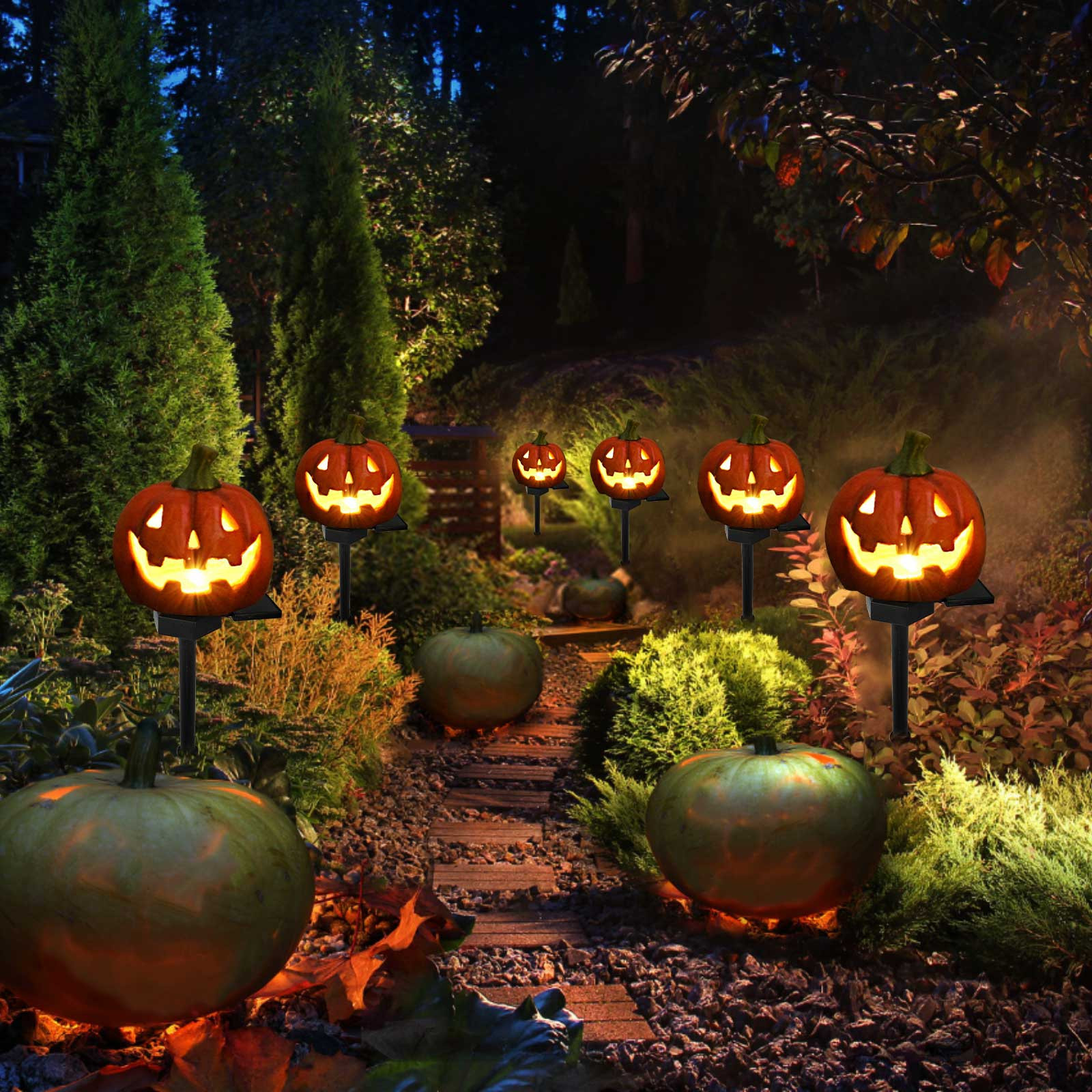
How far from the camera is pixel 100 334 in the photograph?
634cm

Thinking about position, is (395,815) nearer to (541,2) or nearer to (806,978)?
(806,978)

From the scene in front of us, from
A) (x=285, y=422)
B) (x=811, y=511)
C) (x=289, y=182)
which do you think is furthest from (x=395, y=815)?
(x=289, y=182)

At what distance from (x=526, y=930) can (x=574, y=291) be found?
2115 cm

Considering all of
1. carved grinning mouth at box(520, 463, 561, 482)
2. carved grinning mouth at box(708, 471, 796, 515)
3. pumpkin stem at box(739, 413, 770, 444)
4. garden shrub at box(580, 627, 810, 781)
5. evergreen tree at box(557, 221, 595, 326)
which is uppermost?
evergreen tree at box(557, 221, 595, 326)

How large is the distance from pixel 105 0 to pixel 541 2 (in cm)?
1883

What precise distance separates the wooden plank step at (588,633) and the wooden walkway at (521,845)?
2.25m

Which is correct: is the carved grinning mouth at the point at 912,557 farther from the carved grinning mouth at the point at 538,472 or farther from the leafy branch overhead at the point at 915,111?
the carved grinning mouth at the point at 538,472

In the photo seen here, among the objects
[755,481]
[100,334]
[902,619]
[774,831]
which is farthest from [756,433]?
[100,334]

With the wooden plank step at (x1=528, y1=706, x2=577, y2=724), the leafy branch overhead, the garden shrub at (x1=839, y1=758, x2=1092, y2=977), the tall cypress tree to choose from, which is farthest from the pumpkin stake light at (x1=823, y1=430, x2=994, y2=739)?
the tall cypress tree

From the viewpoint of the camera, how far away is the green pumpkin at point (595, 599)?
34.2 feet

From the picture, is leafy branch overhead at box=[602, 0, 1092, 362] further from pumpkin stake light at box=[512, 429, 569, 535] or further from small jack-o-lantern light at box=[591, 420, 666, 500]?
pumpkin stake light at box=[512, 429, 569, 535]

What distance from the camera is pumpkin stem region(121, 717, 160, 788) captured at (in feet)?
7.16

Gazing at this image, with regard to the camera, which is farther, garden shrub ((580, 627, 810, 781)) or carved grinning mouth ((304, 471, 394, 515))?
carved grinning mouth ((304, 471, 394, 515))

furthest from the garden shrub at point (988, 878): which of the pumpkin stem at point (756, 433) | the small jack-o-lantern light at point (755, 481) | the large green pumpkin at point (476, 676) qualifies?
the large green pumpkin at point (476, 676)
